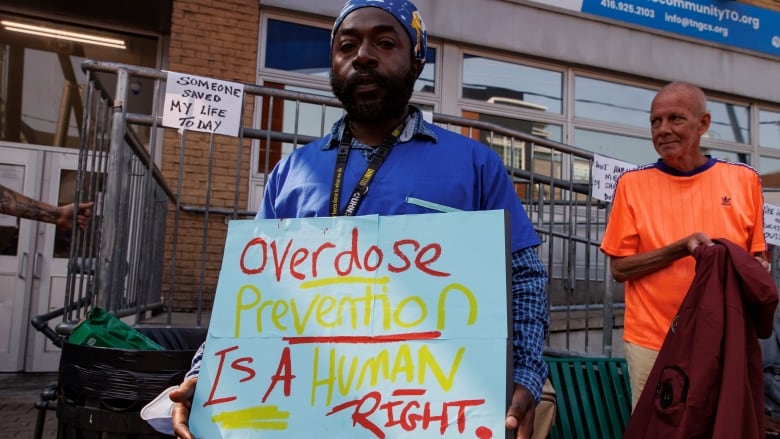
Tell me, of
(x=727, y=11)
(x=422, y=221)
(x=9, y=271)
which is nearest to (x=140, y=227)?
(x=422, y=221)

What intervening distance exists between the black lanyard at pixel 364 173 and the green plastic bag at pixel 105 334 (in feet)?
3.61

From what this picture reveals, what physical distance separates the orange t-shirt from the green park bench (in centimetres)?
105

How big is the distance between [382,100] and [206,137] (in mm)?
5218

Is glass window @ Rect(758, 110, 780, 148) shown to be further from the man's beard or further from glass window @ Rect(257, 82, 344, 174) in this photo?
the man's beard

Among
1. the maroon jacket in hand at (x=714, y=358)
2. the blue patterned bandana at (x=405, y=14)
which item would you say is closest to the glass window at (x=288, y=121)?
the maroon jacket in hand at (x=714, y=358)

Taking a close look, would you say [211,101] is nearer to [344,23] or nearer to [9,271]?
[344,23]

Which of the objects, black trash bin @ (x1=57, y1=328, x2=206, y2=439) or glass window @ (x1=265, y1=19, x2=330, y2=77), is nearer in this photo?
black trash bin @ (x1=57, y1=328, x2=206, y2=439)

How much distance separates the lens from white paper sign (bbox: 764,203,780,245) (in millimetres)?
5012

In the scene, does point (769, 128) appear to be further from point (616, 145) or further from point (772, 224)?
point (772, 224)

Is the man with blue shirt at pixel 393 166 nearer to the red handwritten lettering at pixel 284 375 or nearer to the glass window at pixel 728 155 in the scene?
the red handwritten lettering at pixel 284 375

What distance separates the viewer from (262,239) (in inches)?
62.0

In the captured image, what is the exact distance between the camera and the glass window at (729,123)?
9.11 metres

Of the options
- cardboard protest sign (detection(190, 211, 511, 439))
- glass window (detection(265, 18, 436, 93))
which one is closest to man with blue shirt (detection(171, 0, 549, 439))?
cardboard protest sign (detection(190, 211, 511, 439))

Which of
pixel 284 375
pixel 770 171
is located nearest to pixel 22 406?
pixel 284 375
